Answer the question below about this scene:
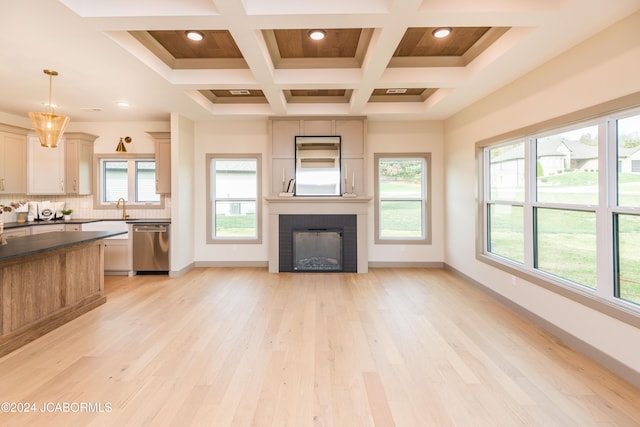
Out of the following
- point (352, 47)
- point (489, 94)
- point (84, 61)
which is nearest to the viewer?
point (84, 61)

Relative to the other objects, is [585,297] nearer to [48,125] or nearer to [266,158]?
[266,158]

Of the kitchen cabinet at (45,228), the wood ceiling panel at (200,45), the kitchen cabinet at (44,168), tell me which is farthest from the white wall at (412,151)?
the kitchen cabinet at (44,168)

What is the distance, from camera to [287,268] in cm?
568

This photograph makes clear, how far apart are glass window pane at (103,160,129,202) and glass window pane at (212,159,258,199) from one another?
5.60 ft

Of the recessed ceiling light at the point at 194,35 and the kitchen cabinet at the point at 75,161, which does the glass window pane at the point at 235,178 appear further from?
the recessed ceiling light at the point at 194,35

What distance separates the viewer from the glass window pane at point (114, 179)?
5.99m

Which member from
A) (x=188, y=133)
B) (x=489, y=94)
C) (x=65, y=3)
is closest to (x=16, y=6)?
(x=65, y=3)

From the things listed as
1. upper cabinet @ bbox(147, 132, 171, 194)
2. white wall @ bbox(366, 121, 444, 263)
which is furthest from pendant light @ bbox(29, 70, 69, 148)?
white wall @ bbox(366, 121, 444, 263)

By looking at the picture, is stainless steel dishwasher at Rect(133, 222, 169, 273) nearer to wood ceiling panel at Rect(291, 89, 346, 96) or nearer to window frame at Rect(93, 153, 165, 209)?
window frame at Rect(93, 153, 165, 209)

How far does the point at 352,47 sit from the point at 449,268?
4080 mm

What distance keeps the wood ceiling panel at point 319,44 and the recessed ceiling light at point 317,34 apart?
43 mm

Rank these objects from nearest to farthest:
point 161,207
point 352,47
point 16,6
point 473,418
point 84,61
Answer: point 473,418, point 16,6, point 84,61, point 352,47, point 161,207

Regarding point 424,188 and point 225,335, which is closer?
point 225,335

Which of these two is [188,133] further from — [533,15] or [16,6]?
[533,15]
